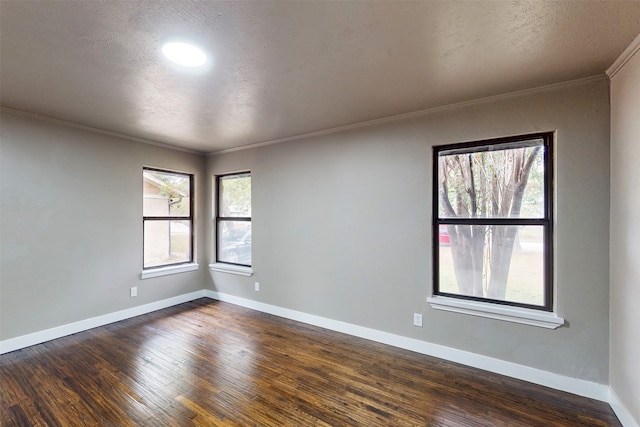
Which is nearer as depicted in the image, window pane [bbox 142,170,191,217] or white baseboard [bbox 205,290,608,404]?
white baseboard [bbox 205,290,608,404]

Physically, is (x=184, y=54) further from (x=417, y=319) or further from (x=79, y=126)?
(x=417, y=319)

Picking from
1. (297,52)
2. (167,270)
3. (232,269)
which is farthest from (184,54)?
(167,270)

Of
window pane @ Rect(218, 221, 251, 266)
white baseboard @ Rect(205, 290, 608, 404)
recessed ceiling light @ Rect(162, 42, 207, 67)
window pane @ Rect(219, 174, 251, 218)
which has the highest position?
recessed ceiling light @ Rect(162, 42, 207, 67)

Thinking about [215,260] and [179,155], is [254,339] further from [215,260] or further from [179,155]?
[179,155]

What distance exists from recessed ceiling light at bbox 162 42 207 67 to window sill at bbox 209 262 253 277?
2930 mm

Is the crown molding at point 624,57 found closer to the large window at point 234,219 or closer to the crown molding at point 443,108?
the crown molding at point 443,108

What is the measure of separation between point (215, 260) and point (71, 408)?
2.75 meters

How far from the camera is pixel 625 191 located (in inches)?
73.4

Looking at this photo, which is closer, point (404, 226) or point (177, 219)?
point (404, 226)

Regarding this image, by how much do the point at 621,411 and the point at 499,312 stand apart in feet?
2.81

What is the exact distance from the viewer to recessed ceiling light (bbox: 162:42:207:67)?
1740 millimetres

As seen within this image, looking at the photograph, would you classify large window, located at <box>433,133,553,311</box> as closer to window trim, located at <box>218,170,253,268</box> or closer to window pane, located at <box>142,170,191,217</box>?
window trim, located at <box>218,170,253,268</box>

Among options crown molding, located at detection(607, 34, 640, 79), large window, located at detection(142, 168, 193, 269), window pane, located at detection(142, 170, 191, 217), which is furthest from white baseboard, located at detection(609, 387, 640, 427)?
window pane, located at detection(142, 170, 191, 217)

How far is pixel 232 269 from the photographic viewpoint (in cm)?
437
